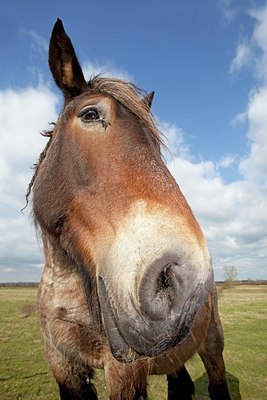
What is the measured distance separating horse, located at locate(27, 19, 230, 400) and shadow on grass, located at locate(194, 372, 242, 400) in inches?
169

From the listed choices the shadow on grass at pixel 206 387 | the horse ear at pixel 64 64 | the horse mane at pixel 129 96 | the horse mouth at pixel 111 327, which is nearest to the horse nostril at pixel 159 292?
the horse mouth at pixel 111 327

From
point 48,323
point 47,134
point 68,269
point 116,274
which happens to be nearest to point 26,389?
point 48,323

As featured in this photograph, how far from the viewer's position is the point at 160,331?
1.76 metres

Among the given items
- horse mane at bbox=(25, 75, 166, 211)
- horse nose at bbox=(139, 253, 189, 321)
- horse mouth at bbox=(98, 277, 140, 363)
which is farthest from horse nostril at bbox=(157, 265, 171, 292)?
horse mane at bbox=(25, 75, 166, 211)

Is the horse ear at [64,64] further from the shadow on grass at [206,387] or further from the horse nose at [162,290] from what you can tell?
the shadow on grass at [206,387]

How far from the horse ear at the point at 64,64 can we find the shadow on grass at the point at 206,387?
294 inches

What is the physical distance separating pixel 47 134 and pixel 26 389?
6.17 metres

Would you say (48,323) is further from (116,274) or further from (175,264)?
(175,264)

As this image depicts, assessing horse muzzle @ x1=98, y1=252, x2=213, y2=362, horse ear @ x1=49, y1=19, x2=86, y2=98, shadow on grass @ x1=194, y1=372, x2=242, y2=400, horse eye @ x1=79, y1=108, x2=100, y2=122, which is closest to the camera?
horse muzzle @ x1=98, y1=252, x2=213, y2=362

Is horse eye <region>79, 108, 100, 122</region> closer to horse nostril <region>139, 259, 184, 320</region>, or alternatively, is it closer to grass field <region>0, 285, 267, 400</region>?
horse nostril <region>139, 259, 184, 320</region>

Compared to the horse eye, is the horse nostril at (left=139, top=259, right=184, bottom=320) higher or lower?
lower

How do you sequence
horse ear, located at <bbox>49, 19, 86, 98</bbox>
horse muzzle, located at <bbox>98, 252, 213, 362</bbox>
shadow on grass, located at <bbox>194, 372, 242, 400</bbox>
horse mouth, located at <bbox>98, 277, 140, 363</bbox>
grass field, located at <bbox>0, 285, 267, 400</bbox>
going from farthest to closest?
shadow on grass, located at <bbox>194, 372, 242, 400</bbox>, grass field, located at <bbox>0, 285, 267, 400</bbox>, horse ear, located at <bbox>49, 19, 86, 98</bbox>, horse mouth, located at <bbox>98, 277, 140, 363</bbox>, horse muzzle, located at <bbox>98, 252, 213, 362</bbox>

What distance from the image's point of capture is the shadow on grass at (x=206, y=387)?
7.40 meters

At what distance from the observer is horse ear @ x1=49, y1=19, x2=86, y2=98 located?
2916 millimetres
